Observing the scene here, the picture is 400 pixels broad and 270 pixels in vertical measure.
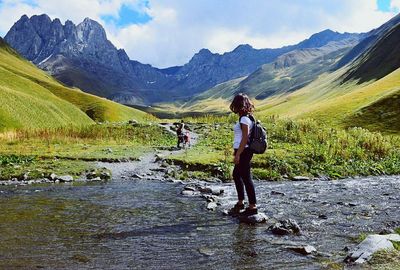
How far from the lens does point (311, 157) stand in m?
36.5

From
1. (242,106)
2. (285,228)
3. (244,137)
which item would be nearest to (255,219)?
(285,228)

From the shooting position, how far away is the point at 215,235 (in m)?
14.4

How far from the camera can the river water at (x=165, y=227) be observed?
11.7 meters

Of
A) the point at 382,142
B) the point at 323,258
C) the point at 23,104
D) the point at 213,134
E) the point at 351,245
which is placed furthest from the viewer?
the point at 23,104

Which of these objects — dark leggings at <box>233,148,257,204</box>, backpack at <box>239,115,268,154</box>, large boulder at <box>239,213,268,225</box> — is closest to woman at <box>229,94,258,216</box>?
dark leggings at <box>233,148,257,204</box>

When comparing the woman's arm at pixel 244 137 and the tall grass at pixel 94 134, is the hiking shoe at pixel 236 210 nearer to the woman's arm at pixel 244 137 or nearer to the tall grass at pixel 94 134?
the woman's arm at pixel 244 137

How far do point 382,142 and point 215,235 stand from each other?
34.6m

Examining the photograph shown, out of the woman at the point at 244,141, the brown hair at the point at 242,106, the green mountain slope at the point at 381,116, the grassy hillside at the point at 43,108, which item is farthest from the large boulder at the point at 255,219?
the green mountain slope at the point at 381,116

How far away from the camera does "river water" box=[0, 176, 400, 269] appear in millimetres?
11688

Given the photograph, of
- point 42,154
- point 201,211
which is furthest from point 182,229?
point 42,154

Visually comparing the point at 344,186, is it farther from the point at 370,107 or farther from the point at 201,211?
the point at 370,107

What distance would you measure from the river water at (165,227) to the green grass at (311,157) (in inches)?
289

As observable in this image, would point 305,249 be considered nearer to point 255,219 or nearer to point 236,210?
point 255,219

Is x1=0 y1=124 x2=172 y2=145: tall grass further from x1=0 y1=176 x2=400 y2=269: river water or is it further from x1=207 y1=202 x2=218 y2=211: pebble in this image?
x1=207 y1=202 x2=218 y2=211: pebble
